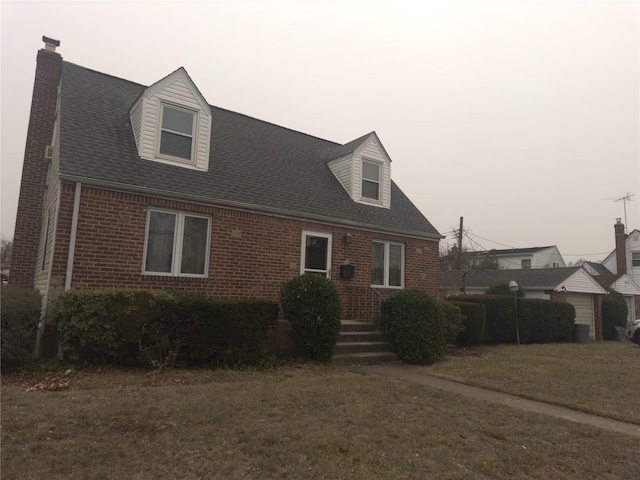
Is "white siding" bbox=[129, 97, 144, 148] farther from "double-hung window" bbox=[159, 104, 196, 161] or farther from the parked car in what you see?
the parked car

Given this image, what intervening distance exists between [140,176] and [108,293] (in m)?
3.21

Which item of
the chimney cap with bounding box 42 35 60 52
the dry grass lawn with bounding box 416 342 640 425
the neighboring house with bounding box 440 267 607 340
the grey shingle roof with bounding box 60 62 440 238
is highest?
the chimney cap with bounding box 42 35 60 52

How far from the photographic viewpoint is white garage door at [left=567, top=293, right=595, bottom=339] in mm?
21614

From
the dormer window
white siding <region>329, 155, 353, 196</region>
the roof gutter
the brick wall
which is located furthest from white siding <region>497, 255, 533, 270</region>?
white siding <region>329, 155, 353, 196</region>

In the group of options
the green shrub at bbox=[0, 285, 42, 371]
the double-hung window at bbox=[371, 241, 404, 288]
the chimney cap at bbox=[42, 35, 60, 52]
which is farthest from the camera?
the double-hung window at bbox=[371, 241, 404, 288]

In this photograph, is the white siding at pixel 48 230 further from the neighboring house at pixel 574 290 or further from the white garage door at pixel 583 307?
the white garage door at pixel 583 307

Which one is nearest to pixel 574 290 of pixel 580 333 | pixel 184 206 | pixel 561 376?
pixel 580 333

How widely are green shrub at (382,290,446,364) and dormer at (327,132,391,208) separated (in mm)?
4483

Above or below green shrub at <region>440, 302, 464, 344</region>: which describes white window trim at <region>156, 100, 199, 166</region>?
above

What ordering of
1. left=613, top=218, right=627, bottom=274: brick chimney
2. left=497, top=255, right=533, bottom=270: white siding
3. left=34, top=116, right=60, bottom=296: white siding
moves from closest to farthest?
left=34, top=116, right=60, bottom=296: white siding
left=613, top=218, right=627, bottom=274: brick chimney
left=497, top=255, right=533, bottom=270: white siding

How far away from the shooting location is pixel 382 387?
6707 millimetres

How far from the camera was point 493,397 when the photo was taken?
656cm

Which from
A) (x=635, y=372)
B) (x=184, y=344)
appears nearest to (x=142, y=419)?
(x=184, y=344)

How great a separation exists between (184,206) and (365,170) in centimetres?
654
